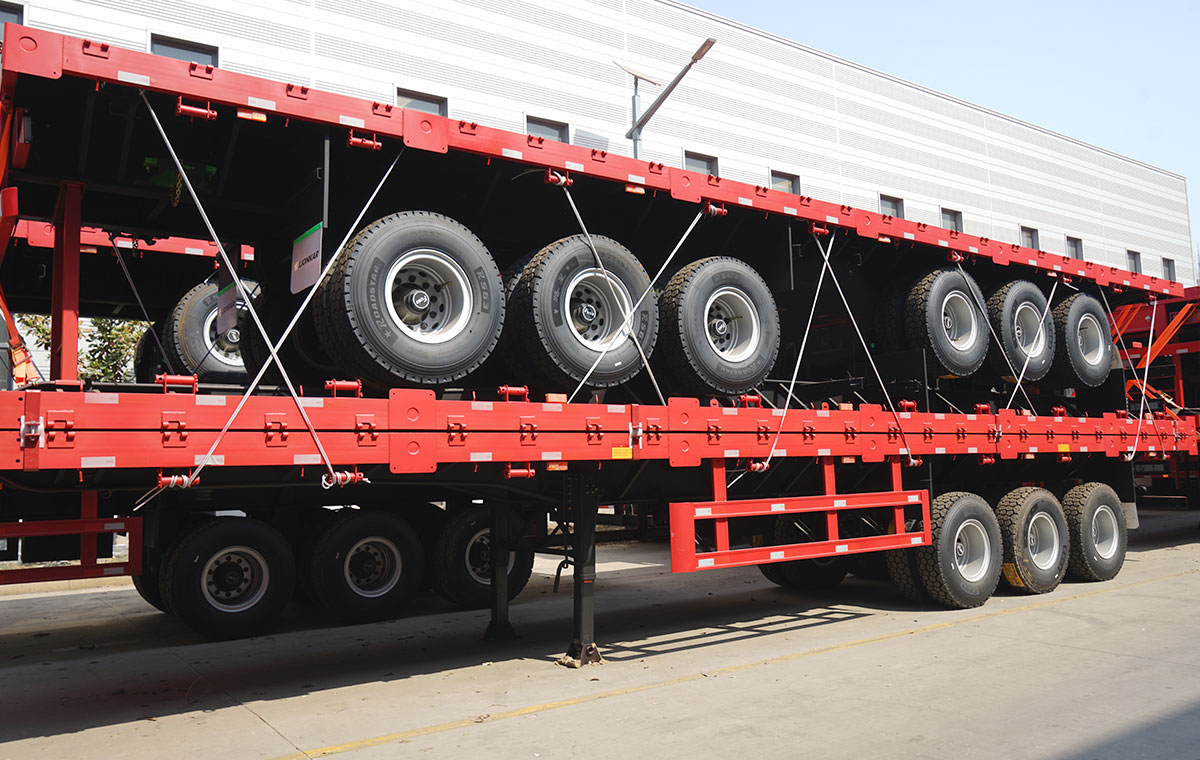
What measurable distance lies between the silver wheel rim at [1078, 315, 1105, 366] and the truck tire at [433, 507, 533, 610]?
262 inches

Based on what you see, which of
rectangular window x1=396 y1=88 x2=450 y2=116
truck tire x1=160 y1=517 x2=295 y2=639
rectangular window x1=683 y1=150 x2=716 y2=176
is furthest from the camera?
rectangular window x1=683 y1=150 x2=716 y2=176

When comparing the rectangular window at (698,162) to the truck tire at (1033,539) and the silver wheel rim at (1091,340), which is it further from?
the truck tire at (1033,539)

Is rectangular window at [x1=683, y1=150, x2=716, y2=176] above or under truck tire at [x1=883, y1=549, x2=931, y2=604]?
above

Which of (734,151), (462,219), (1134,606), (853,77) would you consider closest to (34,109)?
(462,219)

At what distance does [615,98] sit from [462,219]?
13.9 m

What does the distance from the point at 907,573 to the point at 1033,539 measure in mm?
1838

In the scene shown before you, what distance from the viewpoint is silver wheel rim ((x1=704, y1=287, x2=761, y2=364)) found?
7098 millimetres

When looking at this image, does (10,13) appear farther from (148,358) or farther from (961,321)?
(961,321)

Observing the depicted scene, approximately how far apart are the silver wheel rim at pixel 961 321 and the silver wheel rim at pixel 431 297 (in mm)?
5208

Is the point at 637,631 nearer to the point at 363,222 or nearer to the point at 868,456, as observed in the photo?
the point at 868,456

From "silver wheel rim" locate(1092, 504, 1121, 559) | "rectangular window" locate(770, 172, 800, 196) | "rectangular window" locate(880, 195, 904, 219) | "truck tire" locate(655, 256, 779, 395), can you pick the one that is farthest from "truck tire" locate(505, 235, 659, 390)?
"rectangular window" locate(880, 195, 904, 219)

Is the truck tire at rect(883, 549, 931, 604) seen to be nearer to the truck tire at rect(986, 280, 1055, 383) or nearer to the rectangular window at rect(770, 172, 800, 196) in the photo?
the truck tire at rect(986, 280, 1055, 383)

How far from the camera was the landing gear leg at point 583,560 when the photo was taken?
6.71 m

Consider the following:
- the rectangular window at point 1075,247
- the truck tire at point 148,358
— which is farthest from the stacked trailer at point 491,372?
the rectangular window at point 1075,247
